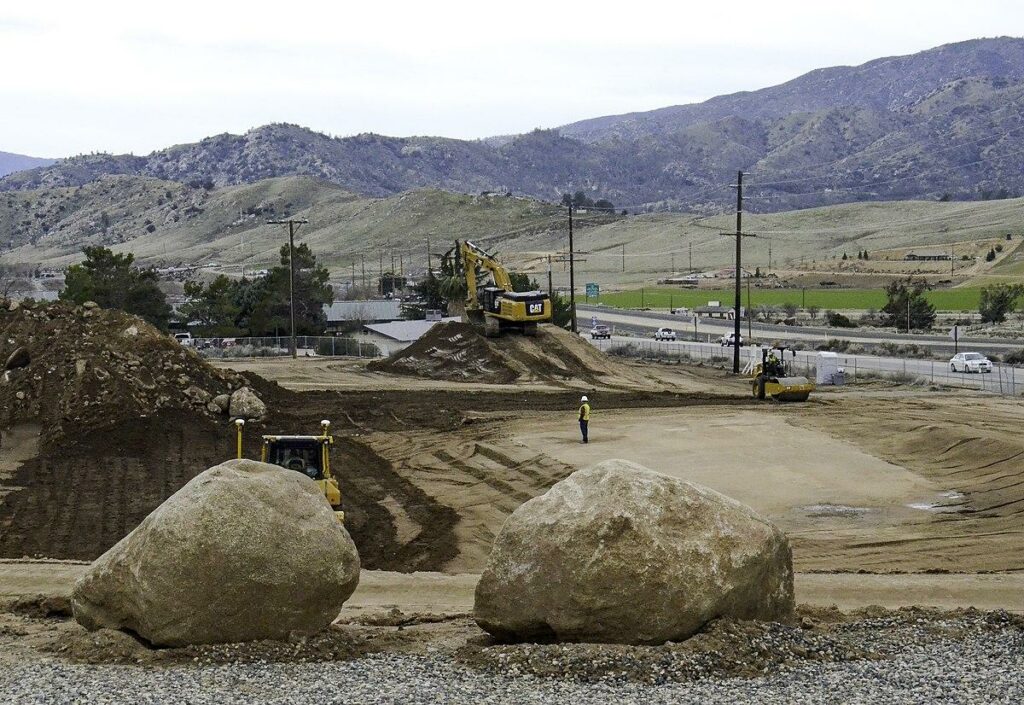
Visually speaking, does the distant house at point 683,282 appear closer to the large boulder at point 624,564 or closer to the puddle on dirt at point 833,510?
the puddle on dirt at point 833,510

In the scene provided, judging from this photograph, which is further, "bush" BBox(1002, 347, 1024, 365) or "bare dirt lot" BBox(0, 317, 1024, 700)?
"bush" BBox(1002, 347, 1024, 365)

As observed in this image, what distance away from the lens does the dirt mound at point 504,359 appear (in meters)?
55.9

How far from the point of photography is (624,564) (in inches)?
583

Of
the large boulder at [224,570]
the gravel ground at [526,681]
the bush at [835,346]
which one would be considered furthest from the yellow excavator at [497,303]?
the gravel ground at [526,681]

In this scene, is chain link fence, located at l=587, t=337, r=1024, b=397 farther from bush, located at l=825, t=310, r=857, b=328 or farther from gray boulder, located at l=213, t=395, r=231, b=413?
gray boulder, located at l=213, t=395, r=231, b=413

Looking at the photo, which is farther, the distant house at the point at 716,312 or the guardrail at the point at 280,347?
the distant house at the point at 716,312

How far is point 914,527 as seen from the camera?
2675 centimetres

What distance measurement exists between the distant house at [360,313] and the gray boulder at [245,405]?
47.5m

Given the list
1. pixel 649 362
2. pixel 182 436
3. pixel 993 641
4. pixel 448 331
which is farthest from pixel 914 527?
pixel 649 362

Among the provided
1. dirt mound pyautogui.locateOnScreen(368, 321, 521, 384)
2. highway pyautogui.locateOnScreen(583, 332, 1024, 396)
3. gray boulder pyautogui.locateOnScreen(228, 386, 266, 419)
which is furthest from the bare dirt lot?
highway pyautogui.locateOnScreen(583, 332, 1024, 396)

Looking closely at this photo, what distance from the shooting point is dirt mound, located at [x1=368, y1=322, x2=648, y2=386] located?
5591cm

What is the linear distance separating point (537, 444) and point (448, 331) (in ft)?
71.8

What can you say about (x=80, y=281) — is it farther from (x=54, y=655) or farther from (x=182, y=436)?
(x=54, y=655)

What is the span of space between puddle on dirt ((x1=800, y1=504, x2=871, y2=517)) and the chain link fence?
78.2 ft
